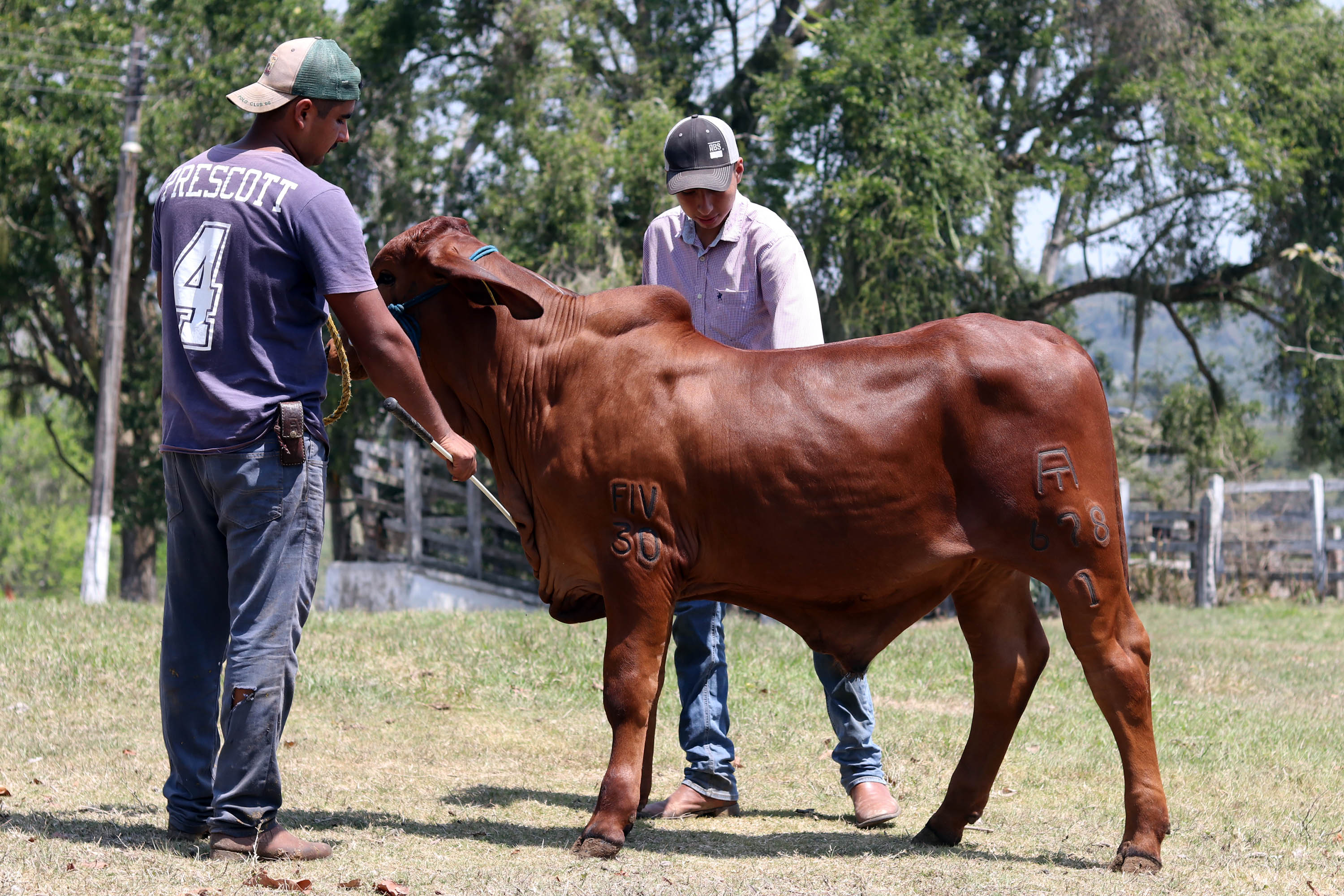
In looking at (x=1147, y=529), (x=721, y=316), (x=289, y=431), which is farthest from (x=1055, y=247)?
(x=289, y=431)

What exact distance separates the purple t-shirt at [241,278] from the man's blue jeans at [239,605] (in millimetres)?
124

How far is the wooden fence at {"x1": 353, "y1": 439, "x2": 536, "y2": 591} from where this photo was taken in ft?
71.2

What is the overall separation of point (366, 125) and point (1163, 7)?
11.8m

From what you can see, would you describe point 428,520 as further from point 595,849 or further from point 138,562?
point 595,849

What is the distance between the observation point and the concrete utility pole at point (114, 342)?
18641 mm

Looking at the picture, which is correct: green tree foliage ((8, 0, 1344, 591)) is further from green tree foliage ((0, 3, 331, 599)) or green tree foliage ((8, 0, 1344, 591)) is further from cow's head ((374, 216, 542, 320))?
cow's head ((374, 216, 542, 320))

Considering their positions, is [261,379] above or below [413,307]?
below

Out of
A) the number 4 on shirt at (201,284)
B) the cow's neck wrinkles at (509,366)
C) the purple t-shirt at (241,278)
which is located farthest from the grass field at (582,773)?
the number 4 on shirt at (201,284)

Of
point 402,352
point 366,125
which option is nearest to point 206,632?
point 402,352

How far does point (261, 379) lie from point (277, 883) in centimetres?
144

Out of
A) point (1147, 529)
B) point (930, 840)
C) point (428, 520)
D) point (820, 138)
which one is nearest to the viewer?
point (930, 840)

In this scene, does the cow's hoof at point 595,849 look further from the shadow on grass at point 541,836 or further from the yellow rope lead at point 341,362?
the yellow rope lead at point 341,362

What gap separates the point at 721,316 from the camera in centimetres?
513

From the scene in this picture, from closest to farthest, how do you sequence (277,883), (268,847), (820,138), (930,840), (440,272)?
1. (277,883)
2. (268,847)
3. (440,272)
4. (930,840)
5. (820,138)
